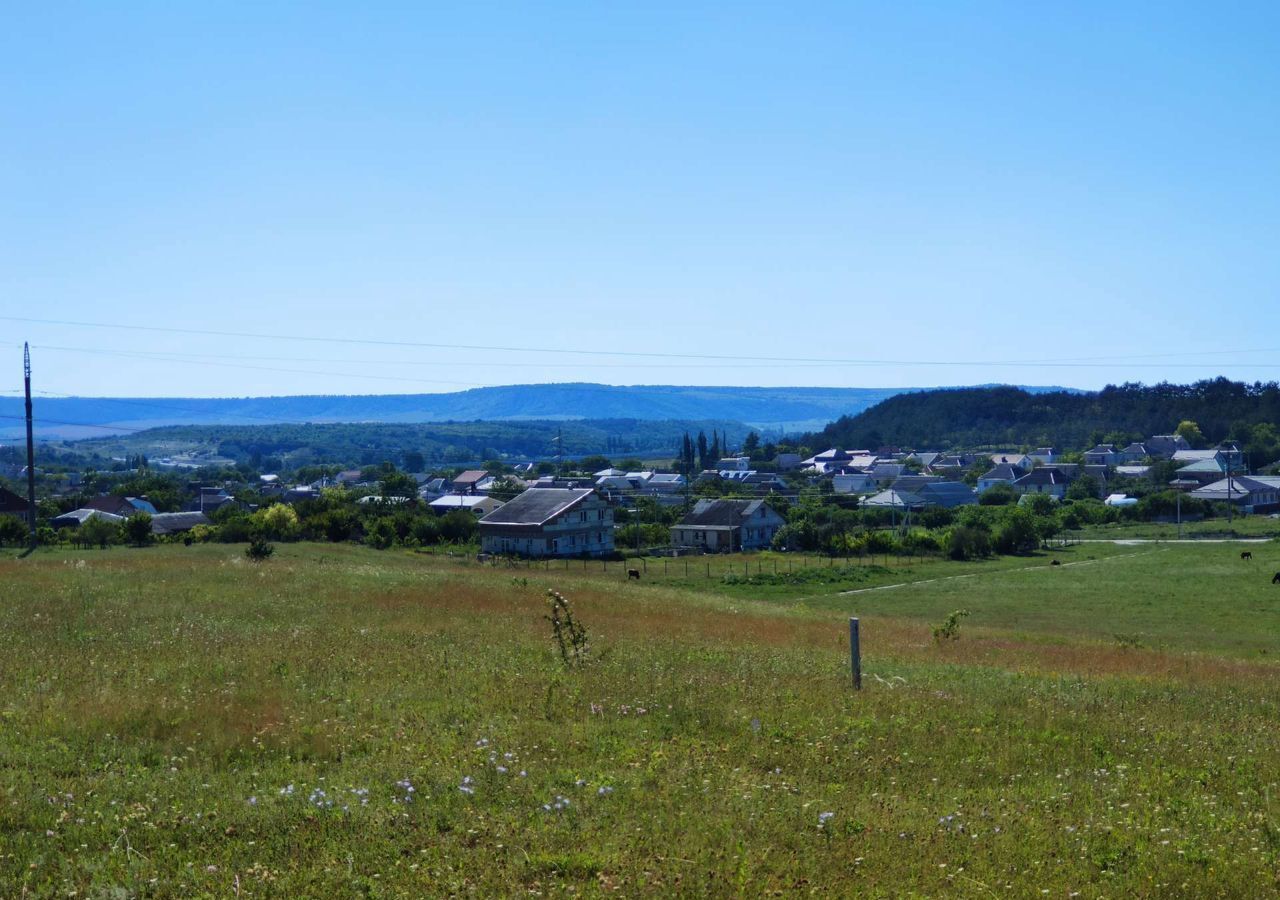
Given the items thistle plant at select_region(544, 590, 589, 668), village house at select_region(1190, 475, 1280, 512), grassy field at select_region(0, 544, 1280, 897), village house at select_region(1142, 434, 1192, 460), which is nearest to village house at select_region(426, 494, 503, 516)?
village house at select_region(1190, 475, 1280, 512)

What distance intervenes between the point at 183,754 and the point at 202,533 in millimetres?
64812

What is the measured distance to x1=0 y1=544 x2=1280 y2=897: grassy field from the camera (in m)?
8.16

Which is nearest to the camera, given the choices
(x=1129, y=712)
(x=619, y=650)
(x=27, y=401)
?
(x=1129, y=712)

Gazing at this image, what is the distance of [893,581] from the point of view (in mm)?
57656

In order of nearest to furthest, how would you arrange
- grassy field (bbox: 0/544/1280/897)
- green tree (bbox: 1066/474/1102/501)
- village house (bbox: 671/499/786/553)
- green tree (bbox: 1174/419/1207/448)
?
grassy field (bbox: 0/544/1280/897)
village house (bbox: 671/499/786/553)
green tree (bbox: 1066/474/1102/501)
green tree (bbox: 1174/419/1207/448)

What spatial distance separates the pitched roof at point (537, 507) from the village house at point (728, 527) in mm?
11860

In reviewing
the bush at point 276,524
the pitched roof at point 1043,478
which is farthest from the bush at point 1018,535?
the pitched roof at point 1043,478

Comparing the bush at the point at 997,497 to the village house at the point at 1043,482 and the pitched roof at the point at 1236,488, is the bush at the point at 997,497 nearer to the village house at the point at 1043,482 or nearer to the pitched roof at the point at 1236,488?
the village house at the point at 1043,482

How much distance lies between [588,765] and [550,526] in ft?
209

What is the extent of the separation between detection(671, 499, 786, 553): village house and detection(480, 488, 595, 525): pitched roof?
11860 millimetres

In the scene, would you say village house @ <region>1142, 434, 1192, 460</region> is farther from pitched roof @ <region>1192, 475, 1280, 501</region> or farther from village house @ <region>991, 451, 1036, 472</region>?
pitched roof @ <region>1192, 475, 1280, 501</region>

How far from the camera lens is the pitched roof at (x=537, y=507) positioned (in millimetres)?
74438

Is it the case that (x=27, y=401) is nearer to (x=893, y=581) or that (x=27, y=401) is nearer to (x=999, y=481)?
(x=893, y=581)

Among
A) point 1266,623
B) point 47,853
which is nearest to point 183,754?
point 47,853
